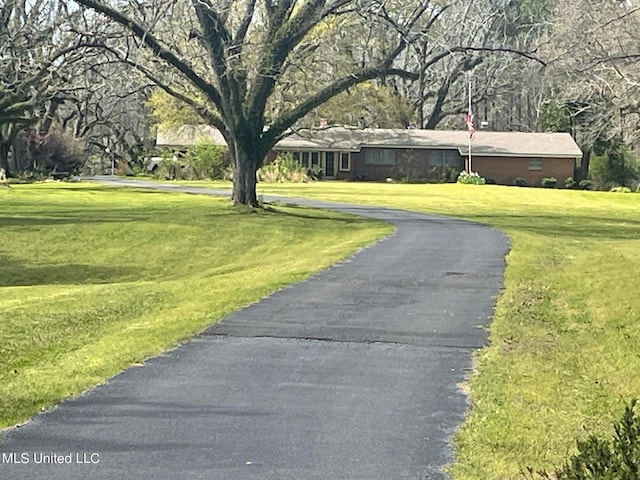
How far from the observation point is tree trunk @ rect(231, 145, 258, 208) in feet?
118

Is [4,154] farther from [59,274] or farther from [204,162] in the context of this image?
[59,274]

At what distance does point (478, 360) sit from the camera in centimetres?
1029

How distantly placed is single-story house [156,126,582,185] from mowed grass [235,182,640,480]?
44.2m

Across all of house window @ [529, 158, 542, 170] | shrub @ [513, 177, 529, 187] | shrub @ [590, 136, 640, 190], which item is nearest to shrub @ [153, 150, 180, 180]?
shrub @ [513, 177, 529, 187]

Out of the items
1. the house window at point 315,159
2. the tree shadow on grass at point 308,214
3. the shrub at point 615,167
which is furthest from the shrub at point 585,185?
the tree shadow on grass at point 308,214

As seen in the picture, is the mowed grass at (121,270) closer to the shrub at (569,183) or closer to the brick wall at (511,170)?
the brick wall at (511,170)

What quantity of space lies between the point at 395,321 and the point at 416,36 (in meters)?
23.1

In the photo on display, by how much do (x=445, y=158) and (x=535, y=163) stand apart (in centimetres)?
612

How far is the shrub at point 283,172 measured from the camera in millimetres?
66875

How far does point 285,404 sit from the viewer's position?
26.9 ft

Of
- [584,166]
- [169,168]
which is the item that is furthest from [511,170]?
[169,168]

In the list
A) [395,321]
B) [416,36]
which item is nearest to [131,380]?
[395,321]

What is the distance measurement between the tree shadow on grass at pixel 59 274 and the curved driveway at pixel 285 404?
33.1 ft

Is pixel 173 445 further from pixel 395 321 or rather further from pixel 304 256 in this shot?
pixel 304 256
